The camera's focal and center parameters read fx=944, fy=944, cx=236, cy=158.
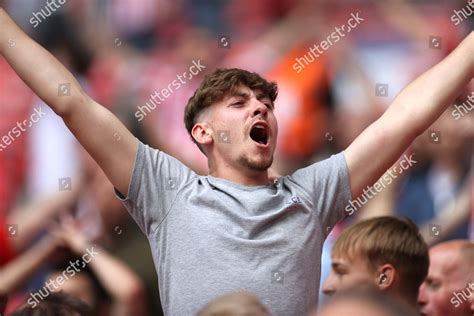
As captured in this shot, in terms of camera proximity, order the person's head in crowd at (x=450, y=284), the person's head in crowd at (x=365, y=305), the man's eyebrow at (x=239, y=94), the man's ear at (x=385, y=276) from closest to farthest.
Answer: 1. the person's head in crowd at (x=365, y=305)
2. the man's ear at (x=385, y=276)
3. the man's eyebrow at (x=239, y=94)
4. the person's head in crowd at (x=450, y=284)

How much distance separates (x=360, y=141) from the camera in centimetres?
190

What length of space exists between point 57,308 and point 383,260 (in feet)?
2.16

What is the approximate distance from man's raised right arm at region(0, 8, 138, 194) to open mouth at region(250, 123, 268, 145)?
10.8 inches

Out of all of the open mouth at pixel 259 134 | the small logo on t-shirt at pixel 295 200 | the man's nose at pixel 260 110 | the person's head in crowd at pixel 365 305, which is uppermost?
the man's nose at pixel 260 110

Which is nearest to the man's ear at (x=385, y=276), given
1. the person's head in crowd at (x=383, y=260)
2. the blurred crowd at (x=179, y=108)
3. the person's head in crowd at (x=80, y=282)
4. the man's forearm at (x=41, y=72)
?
the person's head in crowd at (x=383, y=260)

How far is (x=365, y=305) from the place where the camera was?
1053mm

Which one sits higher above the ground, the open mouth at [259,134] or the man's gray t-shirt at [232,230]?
the open mouth at [259,134]

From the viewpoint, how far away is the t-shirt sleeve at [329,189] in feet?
6.11

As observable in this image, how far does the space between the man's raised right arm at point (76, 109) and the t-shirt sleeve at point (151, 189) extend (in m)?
0.02

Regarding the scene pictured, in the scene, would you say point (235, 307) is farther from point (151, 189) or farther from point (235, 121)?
point (235, 121)

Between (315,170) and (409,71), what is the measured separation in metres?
0.95

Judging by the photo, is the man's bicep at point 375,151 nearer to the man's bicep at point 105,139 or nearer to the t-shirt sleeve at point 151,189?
the t-shirt sleeve at point 151,189

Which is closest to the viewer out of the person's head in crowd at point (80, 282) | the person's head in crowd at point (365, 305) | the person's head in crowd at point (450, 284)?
the person's head in crowd at point (365, 305)

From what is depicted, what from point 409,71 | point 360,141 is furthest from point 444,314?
point 409,71
